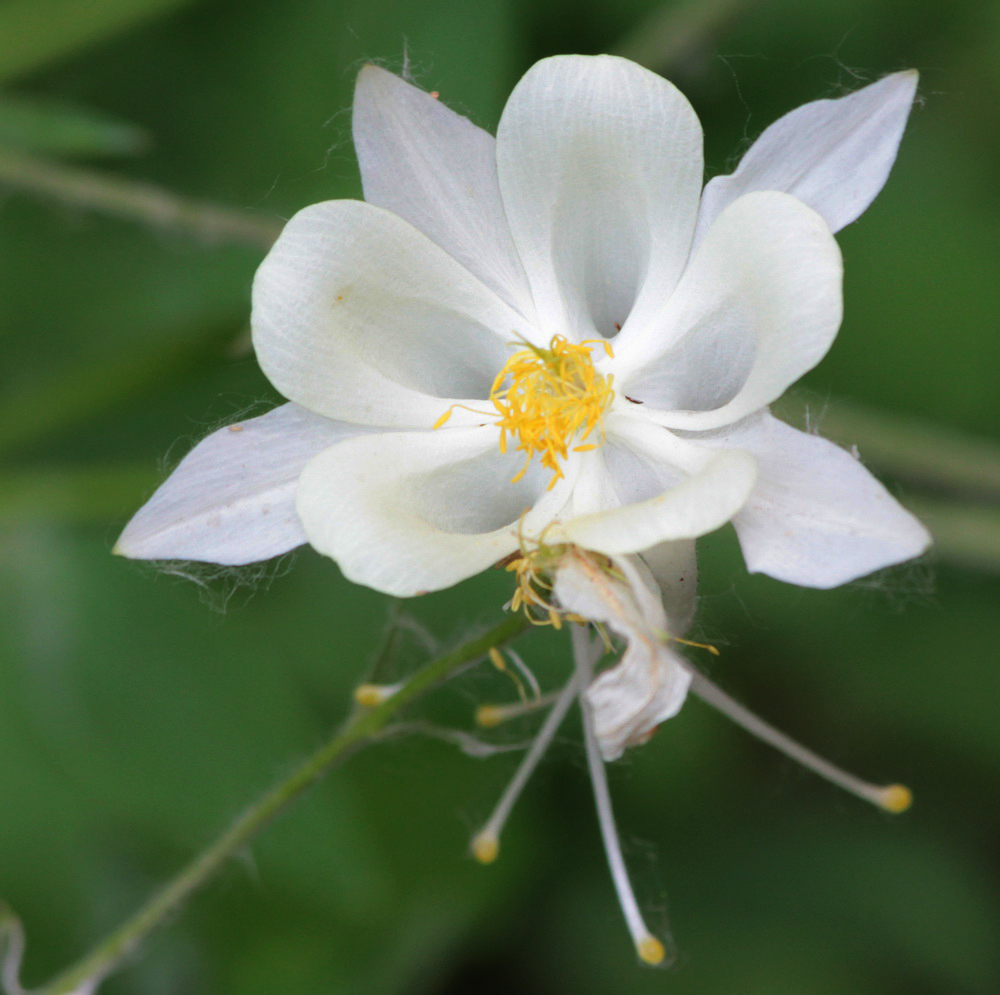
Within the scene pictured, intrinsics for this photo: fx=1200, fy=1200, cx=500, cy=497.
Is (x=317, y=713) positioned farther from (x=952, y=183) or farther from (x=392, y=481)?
(x=952, y=183)

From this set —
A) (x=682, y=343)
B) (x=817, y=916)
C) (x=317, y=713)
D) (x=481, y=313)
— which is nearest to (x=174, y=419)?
(x=317, y=713)

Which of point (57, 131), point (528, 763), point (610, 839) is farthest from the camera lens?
point (57, 131)

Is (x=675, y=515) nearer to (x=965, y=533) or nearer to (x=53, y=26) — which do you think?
(x=965, y=533)

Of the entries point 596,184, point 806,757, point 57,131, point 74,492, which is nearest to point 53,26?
point 57,131

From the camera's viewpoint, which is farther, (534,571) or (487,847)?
(487,847)

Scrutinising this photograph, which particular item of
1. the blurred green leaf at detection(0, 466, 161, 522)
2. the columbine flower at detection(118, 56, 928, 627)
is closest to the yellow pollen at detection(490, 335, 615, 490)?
the columbine flower at detection(118, 56, 928, 627)

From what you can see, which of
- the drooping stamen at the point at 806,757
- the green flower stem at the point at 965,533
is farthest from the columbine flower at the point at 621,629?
the green flower stem at the point at 965,533
